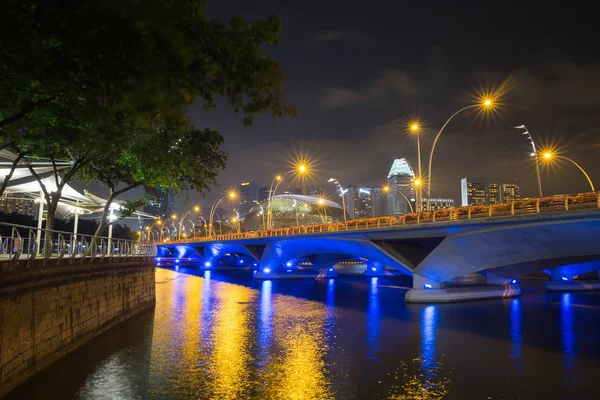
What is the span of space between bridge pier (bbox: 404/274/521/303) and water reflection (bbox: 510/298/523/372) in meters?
3.38

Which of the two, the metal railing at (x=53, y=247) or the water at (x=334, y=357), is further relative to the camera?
the metal railing at (x=53, y=247)

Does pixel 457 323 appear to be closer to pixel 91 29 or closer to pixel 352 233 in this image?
pixel 352 233

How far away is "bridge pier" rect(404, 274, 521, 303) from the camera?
128ft

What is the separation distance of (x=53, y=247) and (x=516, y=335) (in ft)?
78.0

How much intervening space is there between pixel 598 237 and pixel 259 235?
161 ft

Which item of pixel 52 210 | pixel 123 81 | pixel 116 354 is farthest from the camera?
pixel 52 210

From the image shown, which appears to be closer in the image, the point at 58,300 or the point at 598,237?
the point at 58,300

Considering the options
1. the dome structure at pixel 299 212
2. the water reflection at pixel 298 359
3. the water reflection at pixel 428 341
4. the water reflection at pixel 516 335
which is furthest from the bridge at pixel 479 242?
the dome structure at pixel 299 212

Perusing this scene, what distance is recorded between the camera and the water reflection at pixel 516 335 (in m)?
18.7

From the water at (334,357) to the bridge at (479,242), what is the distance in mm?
4942

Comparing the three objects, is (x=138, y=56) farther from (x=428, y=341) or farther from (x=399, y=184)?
(x=399, y=184)

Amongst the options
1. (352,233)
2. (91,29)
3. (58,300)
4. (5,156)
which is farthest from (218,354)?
(352,233)

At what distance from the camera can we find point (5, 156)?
20.3 m

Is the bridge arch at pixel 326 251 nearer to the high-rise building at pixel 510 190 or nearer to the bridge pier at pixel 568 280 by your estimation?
the bridge pier at pixel 568 280
